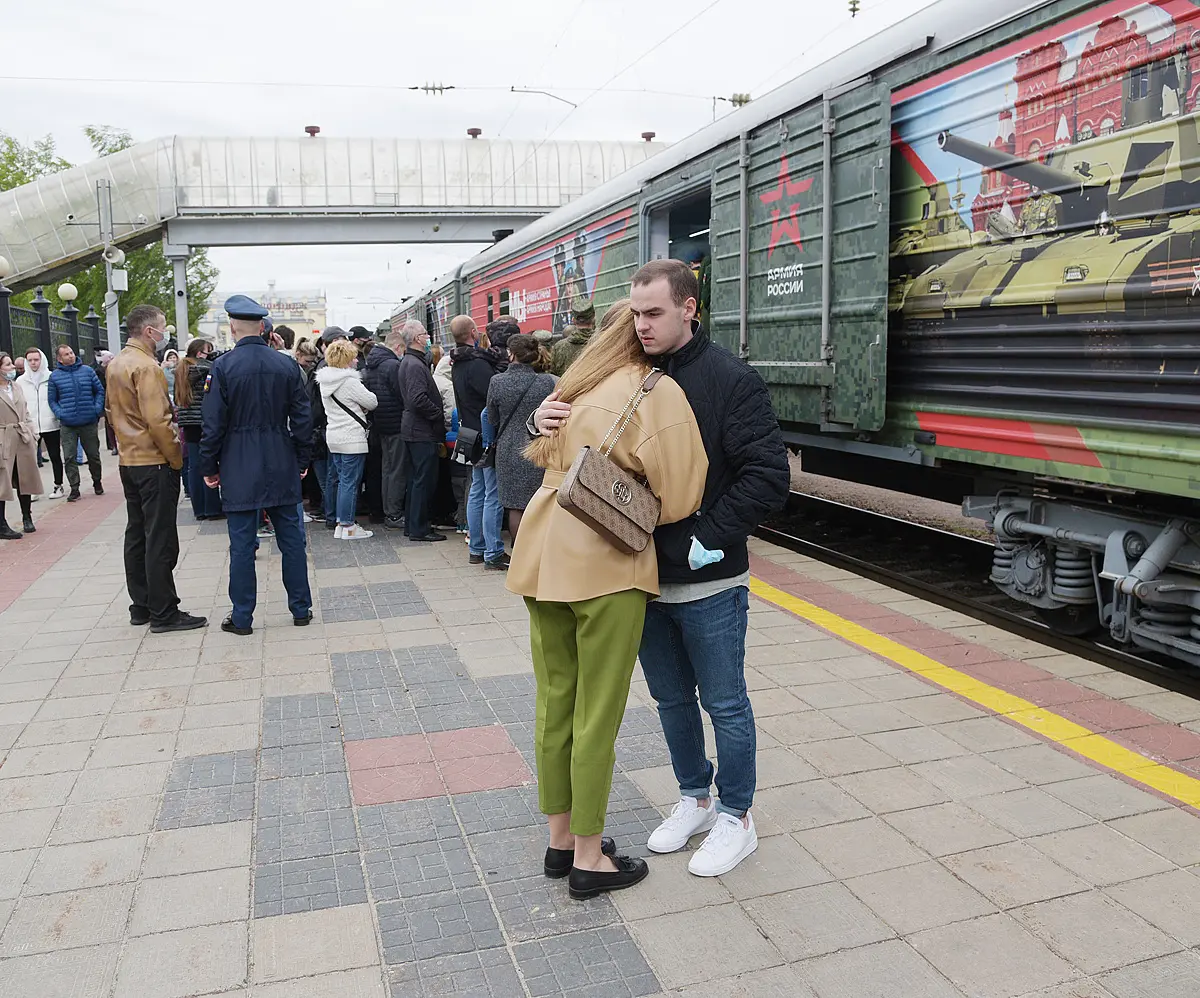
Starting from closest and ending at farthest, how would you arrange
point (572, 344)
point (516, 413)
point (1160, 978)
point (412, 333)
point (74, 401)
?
point (1160, 978), point (572, 344), point (516, 413), point (412, 333), point (74, 401)

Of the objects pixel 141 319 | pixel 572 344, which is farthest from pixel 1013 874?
pixel 141 319

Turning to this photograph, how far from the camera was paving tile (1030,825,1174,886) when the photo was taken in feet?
10.0

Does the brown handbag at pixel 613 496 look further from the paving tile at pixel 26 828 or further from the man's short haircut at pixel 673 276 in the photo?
the paving tile at pixel 26 828

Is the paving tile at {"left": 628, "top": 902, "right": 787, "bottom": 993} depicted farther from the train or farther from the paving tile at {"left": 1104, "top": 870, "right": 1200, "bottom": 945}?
the train

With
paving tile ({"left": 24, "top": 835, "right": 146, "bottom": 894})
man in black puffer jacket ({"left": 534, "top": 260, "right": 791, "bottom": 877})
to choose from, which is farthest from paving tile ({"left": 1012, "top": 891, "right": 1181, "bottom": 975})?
paving tile ({"left": 24, "top": 835, "right": 146, "bottom": 894})

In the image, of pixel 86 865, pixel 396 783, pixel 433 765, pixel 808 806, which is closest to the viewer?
pixel 86 865

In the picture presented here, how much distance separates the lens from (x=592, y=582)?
2.83m

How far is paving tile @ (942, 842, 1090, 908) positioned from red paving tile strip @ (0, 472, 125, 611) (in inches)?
238

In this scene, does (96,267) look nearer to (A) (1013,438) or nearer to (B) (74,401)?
(B) (74,401)

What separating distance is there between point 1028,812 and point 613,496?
73.0 inches

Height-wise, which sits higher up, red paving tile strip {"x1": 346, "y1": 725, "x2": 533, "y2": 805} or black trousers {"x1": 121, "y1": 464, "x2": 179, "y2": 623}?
black trousers {"x1": 121, "y1": 464, "x2": 179, "y2": 623}

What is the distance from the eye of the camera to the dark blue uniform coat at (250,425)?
582 centimetres

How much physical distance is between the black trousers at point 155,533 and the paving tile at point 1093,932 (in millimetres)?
4774

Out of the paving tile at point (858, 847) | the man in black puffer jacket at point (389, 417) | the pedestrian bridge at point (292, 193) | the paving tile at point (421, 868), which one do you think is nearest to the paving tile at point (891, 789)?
the paving tile at point (858, 847)
